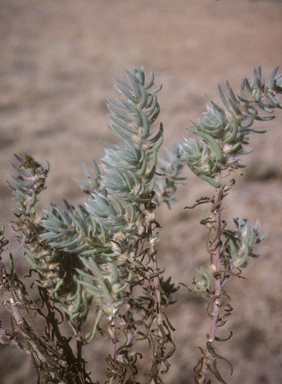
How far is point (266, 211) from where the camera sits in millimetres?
1066

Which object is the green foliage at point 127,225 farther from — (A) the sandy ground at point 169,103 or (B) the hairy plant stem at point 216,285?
(A) the sandy ground at point 169,103

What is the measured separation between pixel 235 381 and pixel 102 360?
334 millimetres

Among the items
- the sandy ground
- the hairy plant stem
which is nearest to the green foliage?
the hairy plant stem

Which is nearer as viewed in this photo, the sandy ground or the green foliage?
the green foliage

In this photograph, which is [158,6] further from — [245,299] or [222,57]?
[245,299]

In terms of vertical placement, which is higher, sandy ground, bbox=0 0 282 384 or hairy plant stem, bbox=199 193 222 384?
sandy ground, bbox=0 0 282 384

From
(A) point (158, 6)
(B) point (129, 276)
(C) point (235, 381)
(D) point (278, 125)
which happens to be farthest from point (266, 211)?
(A) point (158, 6)

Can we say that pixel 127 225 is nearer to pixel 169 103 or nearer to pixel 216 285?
pixel 216 285

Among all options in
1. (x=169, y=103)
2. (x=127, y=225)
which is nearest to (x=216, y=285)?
(x=127, y=225)

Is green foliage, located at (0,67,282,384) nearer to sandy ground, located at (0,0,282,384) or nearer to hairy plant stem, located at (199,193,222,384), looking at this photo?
hairy plant stem, located at (199,193,222,384)

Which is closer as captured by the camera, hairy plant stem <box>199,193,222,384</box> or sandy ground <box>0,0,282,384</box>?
hairy plant stem <box>199,193,222,384</box>

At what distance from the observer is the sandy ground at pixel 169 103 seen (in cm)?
87

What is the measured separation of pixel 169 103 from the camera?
1341mm

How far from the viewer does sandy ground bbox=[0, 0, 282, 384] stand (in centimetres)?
87
